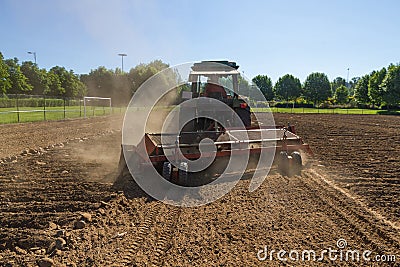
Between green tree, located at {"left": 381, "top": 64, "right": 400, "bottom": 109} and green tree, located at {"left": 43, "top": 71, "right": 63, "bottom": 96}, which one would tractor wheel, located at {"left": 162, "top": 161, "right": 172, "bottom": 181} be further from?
green tree, located at {"left": 43, "top": 71, "right": 63, "bottom": 96}

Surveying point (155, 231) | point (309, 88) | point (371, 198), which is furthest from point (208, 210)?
point (309, 88)

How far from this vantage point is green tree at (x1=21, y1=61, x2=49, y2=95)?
56.5m

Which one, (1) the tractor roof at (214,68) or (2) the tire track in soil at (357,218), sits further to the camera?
(1) the tractor roof at (214,68)

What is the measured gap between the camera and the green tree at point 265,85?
83.1m

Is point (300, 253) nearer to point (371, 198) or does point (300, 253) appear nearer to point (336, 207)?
point (336, 207)

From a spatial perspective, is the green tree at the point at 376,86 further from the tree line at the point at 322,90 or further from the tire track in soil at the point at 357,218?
the tire track in soil at the point at 357,218

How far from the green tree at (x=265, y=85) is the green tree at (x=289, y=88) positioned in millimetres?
2333

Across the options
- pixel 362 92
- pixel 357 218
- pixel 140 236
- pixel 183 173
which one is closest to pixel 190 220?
pixel 140 236

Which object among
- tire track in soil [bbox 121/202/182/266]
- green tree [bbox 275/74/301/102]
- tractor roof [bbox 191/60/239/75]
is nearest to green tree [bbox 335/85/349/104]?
green tree [bbox 275/74/301/102]

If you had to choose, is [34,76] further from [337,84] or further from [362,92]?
[337,84]

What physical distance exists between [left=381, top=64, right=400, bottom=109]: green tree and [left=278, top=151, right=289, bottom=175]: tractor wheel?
52.5 meters

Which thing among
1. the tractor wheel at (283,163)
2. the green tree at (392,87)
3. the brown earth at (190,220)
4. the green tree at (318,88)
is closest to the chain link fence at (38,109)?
the brown earth at (190,220)

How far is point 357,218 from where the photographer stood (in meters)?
4.81

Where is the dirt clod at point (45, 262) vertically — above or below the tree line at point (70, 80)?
below
